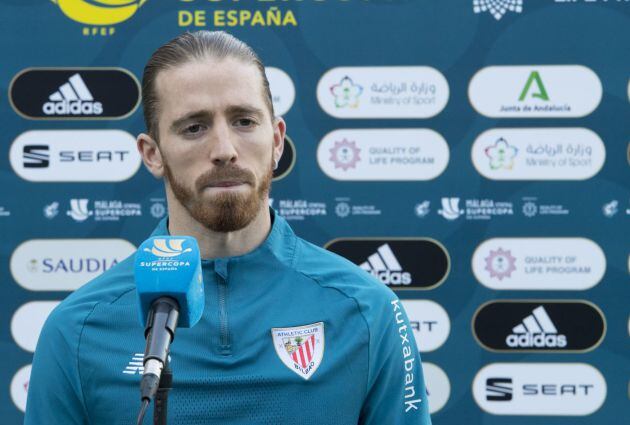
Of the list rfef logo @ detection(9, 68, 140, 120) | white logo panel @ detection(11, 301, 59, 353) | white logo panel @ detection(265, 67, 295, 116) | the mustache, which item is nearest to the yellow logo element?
rfef logo @ detection(9, 68, 140, 120)

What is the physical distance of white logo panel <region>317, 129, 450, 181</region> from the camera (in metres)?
2.65

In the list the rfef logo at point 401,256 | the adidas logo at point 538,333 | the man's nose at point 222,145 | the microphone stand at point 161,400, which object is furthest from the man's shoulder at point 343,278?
the adidas logo at point 538,333

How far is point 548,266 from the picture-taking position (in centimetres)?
264

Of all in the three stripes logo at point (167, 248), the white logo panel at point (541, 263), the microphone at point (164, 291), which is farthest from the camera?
the white logo panel at point (541, 263)

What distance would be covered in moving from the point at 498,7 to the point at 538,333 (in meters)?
1.01

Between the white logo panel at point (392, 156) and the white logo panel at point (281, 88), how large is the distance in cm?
21

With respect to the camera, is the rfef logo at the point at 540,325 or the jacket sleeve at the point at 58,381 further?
the rfef logo at the point at 540,325

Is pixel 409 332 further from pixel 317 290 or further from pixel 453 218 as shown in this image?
pixel 453 218

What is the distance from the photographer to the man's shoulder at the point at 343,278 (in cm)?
128

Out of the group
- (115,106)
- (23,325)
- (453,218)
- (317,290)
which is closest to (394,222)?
(453,218)

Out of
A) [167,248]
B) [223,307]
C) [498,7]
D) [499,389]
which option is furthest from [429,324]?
[167,248]

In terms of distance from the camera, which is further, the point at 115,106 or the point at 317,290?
the point at 115,106

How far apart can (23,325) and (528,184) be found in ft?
5.35

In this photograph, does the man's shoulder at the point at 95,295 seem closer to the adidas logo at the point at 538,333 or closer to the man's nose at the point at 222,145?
the man's nose at the point at 222,145
